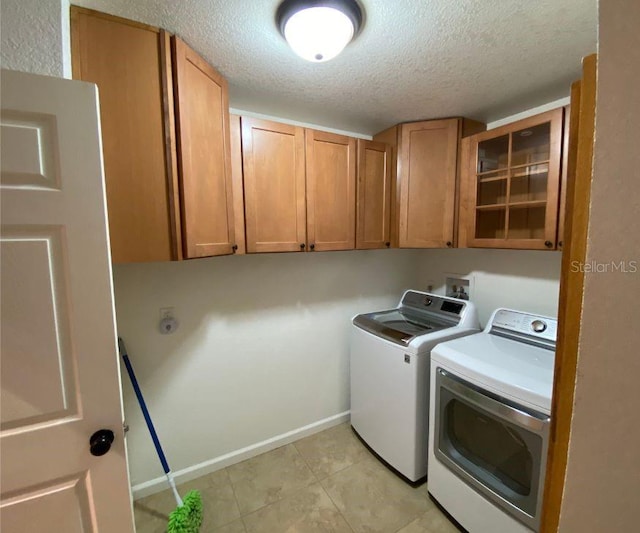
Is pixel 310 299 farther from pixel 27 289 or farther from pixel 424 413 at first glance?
pixel 27 289

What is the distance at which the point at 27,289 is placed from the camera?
80 centimetres

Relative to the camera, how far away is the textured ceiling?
1007 mm

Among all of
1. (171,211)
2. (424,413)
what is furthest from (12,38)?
(424,413)

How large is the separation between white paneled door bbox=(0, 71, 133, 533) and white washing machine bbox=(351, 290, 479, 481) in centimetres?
139

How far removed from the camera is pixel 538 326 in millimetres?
1600

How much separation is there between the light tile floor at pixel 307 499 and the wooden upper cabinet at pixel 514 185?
163 cm

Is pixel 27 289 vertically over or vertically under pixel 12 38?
under

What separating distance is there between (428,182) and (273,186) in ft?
3.52

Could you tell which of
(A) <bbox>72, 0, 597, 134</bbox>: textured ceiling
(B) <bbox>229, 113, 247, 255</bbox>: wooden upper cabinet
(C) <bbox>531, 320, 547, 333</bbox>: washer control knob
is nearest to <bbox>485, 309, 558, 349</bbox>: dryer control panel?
(C) <bbox>531, 320, 547, 333</bbox>: washer control knob

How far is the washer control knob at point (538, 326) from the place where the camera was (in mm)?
1577

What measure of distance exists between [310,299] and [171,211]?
4.08 ft

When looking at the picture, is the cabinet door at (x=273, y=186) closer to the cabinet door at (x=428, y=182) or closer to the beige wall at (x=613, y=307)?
the cabinet door at (x=428, y=182)

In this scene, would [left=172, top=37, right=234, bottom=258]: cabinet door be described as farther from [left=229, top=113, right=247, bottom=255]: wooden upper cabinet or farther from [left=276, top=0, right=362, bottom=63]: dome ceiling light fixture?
[left=276, top=0, right=362, bottom=63]: dome ceiling light fixture

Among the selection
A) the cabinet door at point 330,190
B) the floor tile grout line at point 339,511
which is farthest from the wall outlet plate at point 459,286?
the floor tile grout line at point 339,511
